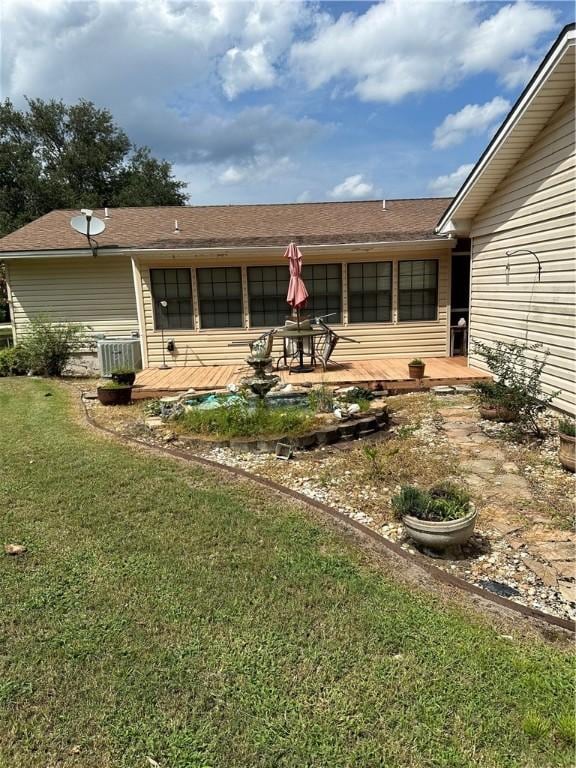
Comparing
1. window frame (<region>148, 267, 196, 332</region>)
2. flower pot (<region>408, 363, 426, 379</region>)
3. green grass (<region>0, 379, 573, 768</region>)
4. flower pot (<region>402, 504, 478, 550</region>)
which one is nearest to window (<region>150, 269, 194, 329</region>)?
window frame (<region>148, 267, 196, 332</region>)

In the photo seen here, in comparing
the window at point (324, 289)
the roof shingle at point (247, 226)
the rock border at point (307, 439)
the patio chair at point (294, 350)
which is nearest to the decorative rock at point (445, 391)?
the rock border at point (307, 439)

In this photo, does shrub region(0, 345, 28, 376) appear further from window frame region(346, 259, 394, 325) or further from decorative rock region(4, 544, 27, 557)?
decorative rock region(4, 544, 27, 557)

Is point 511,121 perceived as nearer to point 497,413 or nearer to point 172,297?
point 497,413

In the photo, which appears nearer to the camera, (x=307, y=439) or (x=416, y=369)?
(x=307, y=439)

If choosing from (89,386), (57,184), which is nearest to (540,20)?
(89,386)

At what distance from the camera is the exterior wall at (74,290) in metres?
11.2

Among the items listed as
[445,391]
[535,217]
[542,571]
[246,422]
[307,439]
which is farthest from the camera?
[445,391]

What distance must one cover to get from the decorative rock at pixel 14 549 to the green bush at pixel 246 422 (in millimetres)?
2761

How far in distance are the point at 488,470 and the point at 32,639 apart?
4.06 meters

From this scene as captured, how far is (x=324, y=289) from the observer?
9.99m

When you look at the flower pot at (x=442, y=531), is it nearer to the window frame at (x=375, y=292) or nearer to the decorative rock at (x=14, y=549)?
the decorative rock at (x=14, y=549)

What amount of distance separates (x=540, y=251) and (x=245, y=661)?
6501 mm

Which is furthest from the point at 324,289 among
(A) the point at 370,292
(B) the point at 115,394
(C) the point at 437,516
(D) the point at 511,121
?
(C) the point at 437,516

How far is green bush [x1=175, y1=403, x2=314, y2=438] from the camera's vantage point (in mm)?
5750
